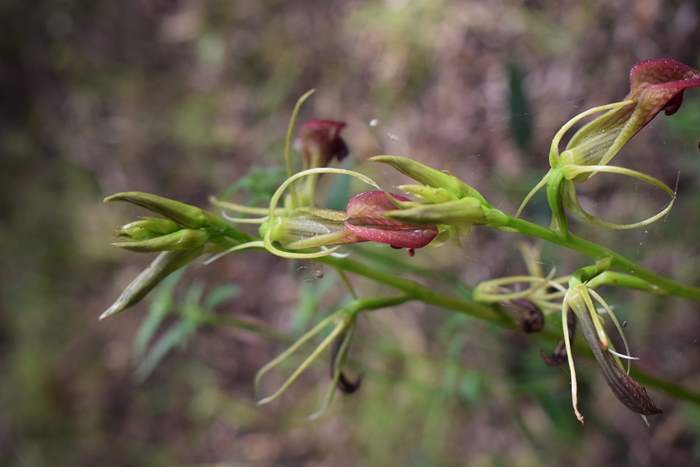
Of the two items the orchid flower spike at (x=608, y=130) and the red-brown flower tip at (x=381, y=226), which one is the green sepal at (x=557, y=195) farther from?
the red-brown flower tip at (x=381, y=226)

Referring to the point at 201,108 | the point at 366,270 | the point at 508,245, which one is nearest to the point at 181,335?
the point at 366,270

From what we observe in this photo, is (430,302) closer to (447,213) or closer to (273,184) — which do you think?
(447,213)

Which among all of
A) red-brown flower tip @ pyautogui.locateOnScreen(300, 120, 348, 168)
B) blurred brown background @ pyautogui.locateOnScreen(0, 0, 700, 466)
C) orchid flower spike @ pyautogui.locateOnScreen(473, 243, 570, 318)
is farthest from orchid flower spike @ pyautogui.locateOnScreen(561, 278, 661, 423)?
blurred brown background @ pyautogui.locateOnScreen(0, 0, 700, 466)

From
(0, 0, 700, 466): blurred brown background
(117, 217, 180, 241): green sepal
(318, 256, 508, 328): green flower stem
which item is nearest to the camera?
(117, 217, 180, 241): green sepal

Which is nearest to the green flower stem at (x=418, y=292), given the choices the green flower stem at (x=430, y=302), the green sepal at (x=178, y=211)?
the green flower stem at (x=430, y=302)

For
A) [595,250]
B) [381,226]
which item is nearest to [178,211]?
[381,226]

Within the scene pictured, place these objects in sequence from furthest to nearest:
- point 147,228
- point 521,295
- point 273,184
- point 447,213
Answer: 1. point 273,184
2. point 521,295
3. point 147,228
4. point 447,213

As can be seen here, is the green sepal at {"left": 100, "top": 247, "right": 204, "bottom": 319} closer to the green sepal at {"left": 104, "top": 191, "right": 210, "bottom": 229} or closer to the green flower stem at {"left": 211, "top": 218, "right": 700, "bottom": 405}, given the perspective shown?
the green sepal at {"left": 104, "top": 191, "right": 210, "bottom": 229}
